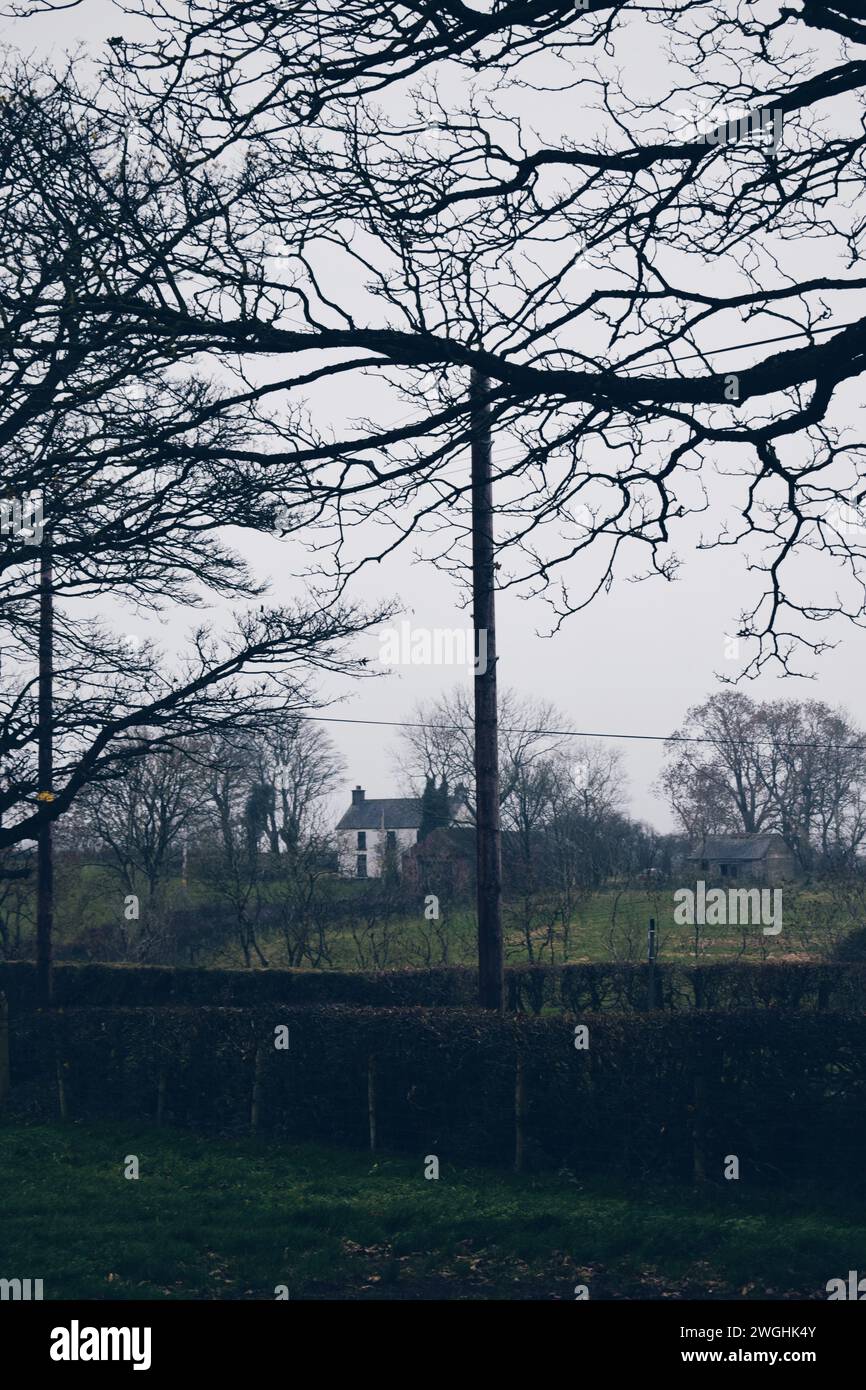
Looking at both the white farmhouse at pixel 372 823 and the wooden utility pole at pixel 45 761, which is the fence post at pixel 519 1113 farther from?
the white farmhouse at pixel 372 823

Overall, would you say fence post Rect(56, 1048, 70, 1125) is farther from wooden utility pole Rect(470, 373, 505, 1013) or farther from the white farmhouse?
the white farmhouse

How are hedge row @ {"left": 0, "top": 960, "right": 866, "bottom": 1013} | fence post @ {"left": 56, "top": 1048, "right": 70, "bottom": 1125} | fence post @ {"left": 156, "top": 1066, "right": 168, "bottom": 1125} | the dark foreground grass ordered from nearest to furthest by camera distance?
the dark foreground grass < fence post @ {"left": 156, "top": 1066, "right": 168, "bottom": 1125} < fence post @ {"left": 56, "top": 1048, "right": 70, "bottom": 1125} < hedge row @ {"left": 0, "top": 960, "right": 866, "bottom": 1013}

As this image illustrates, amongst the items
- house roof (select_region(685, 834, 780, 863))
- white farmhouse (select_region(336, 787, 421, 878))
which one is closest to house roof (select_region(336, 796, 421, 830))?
white farmhouse (select_region(336, 787, 421, 878))

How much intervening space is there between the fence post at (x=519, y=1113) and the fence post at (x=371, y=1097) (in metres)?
1.54

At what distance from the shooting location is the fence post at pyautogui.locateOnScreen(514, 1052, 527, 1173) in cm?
1155

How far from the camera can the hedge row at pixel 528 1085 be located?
35.1ft

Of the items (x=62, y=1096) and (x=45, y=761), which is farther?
(x=45, y=761)

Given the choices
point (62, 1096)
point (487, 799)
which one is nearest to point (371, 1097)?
point (487, 799)

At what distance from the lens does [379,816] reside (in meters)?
93.8

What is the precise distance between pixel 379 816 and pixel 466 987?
242 feet

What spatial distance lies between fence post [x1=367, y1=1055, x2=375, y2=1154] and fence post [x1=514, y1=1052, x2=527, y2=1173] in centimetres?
→ 154
